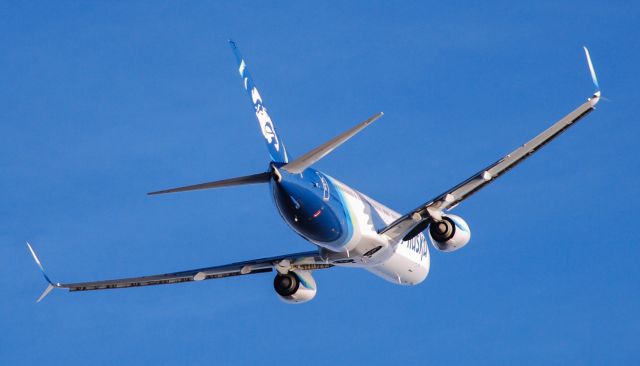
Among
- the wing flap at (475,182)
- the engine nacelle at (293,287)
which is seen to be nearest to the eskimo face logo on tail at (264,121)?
the wing flap at (475,182)

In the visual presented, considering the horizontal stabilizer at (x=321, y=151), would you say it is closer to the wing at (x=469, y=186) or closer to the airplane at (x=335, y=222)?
the airplane at (x=335, y=222)

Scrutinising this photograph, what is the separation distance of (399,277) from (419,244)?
2.24 m

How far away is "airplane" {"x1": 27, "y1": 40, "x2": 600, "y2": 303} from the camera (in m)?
53.6

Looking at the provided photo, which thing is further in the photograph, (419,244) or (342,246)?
(419,244)

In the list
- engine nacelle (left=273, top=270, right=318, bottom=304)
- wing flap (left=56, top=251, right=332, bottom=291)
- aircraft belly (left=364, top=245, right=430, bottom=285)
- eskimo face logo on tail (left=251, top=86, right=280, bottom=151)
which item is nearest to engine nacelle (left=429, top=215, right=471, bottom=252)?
aircraft belly (left=364, top=245, right=430, bottom=285)

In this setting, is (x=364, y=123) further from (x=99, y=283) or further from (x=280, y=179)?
(x=99, y=283)

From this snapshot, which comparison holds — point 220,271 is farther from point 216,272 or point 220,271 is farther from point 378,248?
point 378,248

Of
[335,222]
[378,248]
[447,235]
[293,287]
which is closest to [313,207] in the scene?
[335,222]

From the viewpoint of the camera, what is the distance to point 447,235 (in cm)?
5872

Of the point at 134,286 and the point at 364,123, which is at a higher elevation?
the point at 134,286

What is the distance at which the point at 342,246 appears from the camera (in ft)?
190

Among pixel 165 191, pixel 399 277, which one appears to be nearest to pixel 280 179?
pixel 165 191

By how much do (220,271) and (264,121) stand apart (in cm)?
1070

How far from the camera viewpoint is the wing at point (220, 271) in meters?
62.8
